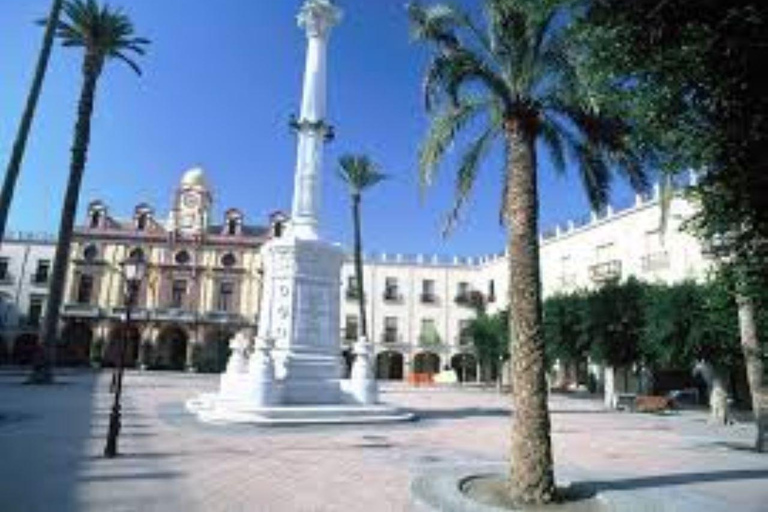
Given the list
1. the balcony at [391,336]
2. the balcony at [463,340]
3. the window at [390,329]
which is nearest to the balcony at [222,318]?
the balcony at [391,336]

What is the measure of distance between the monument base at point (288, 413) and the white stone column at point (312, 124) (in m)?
5.07

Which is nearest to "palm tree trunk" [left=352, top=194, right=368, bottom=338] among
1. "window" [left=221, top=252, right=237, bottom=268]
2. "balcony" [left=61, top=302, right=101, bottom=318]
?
"window" [left=221, top=252, right=237, bottom=268]

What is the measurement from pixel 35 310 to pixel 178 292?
40.3 ft

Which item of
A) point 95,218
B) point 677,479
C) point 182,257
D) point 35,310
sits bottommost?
point 677,479

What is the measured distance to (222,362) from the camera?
194 feet

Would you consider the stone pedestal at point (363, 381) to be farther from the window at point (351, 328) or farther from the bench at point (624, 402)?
the window at point (351, 328)

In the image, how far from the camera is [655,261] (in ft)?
136

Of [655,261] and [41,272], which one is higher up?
[41,272]

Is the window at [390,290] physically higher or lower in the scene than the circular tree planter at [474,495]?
higher

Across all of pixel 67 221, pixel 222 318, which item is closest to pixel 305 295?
pixel 67 221

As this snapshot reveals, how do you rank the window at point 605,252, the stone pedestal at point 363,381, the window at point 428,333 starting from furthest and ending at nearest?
the window at point 428,333, the window at point 605,252, the stone pedestal at point 363,381

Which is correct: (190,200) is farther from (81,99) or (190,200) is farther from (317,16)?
(317,16)

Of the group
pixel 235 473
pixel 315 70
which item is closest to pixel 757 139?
pixel 235 473

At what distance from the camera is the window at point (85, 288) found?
60.2 m
